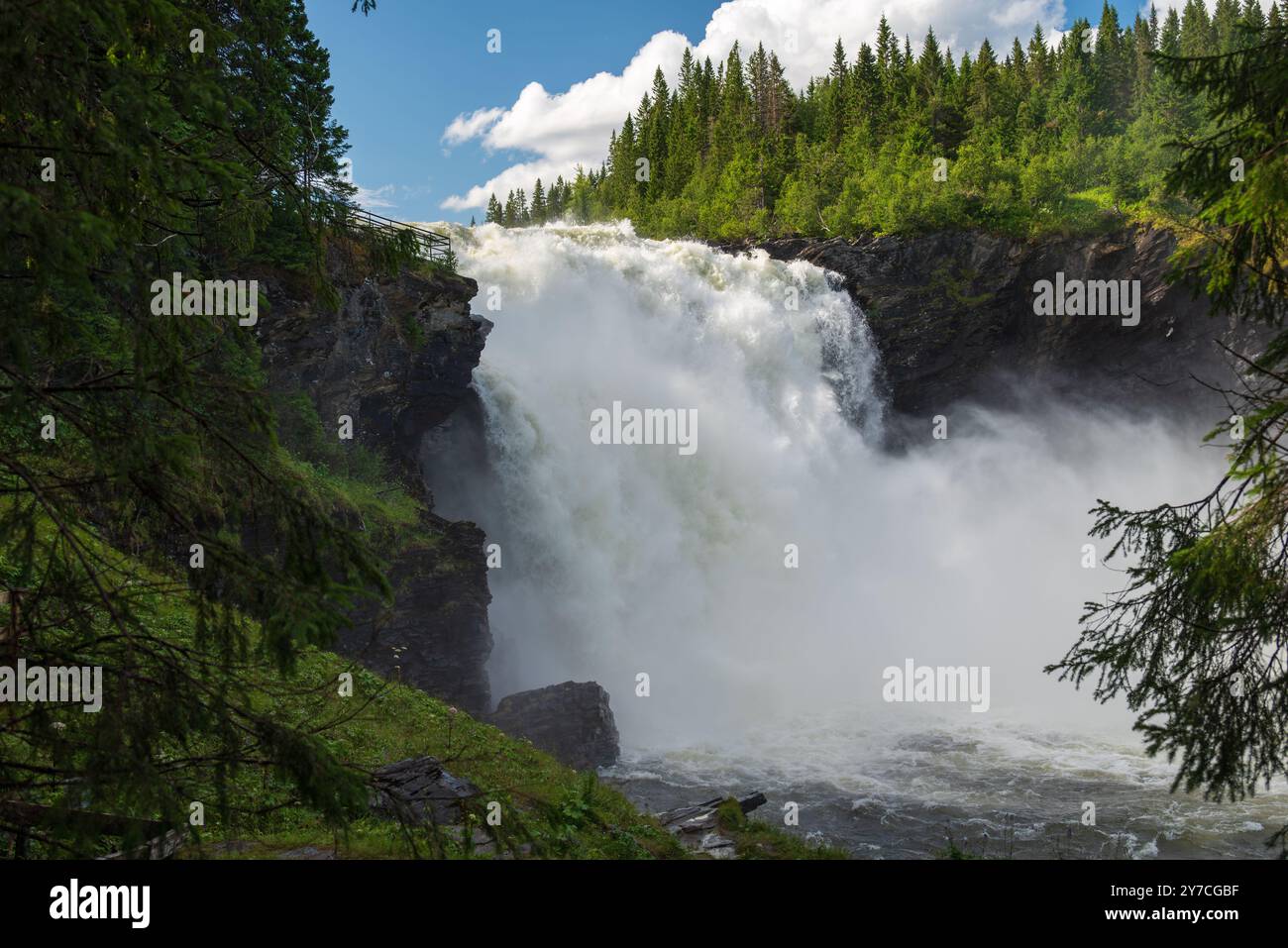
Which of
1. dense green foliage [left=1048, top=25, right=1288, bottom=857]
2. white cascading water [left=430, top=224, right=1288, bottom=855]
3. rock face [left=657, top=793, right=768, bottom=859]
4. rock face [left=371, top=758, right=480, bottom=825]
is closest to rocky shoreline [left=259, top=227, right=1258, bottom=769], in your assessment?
dense green foliage [left=1048, top=25, right=1288, bottom=857]

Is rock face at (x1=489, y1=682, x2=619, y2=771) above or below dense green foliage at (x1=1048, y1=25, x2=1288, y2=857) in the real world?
below

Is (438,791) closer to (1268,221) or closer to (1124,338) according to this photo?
(1268,221)

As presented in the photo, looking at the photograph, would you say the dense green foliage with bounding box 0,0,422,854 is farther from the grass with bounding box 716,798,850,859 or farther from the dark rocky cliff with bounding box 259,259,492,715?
the dark rocky cliff with bounding box 259,259,492,715

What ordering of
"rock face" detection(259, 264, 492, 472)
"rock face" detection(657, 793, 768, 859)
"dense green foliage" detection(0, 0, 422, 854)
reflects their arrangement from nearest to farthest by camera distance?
1. "dense green foliage" detection(0, 0, 422, 854)
2. "rock face" detection(657, 793, 768, 859)
3. "rock face" detection(259, 264, 492, 472)

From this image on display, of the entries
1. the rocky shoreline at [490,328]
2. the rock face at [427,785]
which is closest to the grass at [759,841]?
the rock face at [427,785]

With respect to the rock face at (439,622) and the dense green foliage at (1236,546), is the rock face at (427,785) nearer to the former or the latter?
the dense green foliage at (1236,546)

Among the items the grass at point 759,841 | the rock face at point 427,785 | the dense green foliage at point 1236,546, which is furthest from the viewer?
the grass at point 759,841

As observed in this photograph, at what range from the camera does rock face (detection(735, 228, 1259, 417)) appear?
37.6 meters

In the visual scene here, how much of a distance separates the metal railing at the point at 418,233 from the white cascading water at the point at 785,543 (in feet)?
12.3

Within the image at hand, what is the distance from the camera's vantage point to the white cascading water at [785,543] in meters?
18.0

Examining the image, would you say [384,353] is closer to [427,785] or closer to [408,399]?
[408,399]

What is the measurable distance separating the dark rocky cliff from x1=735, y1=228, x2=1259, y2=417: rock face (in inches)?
891

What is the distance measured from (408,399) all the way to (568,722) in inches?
402

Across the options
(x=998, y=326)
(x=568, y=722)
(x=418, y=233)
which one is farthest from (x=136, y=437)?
(x=998, y=326)
